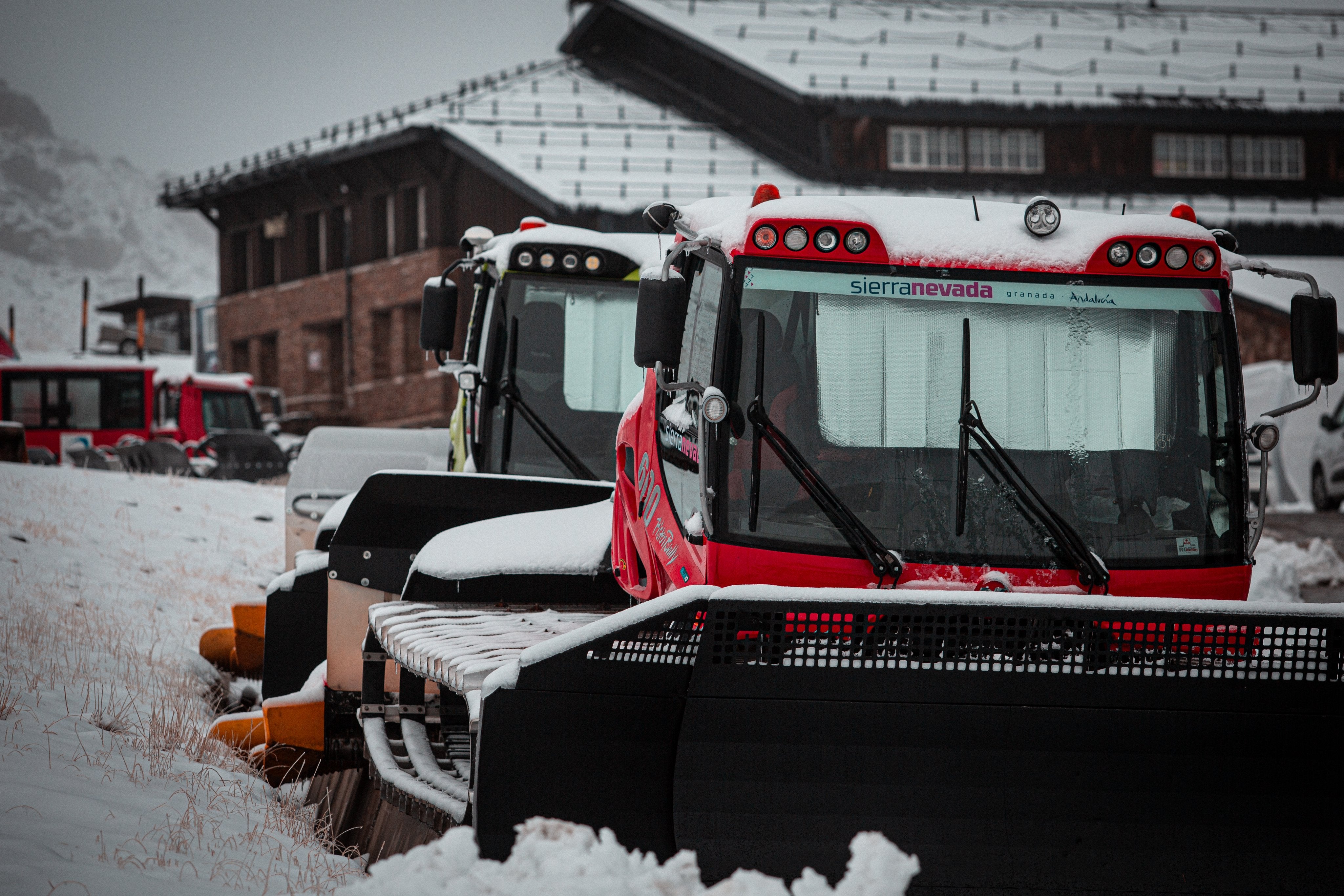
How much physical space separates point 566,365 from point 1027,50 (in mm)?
32333

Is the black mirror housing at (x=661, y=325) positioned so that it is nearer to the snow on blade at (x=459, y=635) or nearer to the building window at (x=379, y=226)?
the snow on blade at (x=459, y=635)

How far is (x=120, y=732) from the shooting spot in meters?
6.12

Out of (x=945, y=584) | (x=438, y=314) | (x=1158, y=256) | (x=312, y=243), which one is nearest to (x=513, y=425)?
(x=438, y=314)

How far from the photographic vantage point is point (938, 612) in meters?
3.79

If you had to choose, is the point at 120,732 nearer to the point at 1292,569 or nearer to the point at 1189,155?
the point at 1292,569

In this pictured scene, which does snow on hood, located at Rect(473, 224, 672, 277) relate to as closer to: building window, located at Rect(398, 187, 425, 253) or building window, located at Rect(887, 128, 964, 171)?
building window, located at Rect(887, 128, 964, 171)

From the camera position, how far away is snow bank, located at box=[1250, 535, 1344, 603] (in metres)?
12.8

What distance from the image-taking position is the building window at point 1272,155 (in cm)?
3653

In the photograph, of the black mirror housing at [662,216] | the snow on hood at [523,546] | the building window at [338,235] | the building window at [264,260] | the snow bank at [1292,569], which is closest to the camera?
the black mirror housing at [662,216]

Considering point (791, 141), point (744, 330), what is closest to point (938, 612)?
point (744, 330)

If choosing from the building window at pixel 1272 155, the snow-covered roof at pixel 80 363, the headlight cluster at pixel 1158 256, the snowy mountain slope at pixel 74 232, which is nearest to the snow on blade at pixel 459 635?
the headlight cluster at pixel 1158 256

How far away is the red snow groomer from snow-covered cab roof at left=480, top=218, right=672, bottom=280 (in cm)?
298

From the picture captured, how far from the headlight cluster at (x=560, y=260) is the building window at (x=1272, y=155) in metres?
32.7

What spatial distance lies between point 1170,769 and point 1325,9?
44674mm
